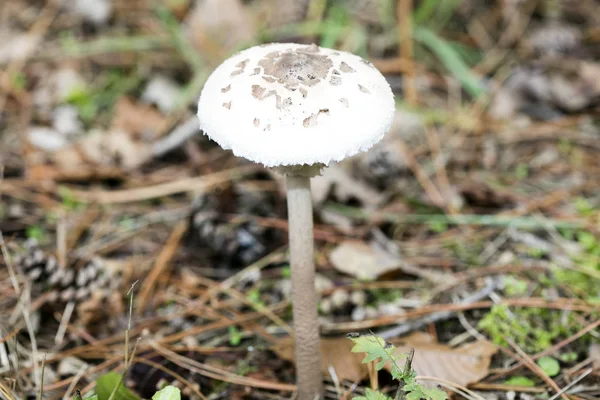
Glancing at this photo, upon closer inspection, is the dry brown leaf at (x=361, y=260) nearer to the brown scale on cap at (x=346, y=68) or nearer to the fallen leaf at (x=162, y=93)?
the brown scale on cap at (x=346, y=68)

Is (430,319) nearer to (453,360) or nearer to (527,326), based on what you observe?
(453,360)

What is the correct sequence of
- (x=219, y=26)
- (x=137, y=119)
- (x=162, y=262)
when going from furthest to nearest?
(x=219, y=26)
(x=137, y=119)
(x=162, y=262)

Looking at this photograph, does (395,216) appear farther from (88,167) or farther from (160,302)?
(88,167)

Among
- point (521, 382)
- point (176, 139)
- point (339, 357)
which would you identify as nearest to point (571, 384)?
point (521, 382)

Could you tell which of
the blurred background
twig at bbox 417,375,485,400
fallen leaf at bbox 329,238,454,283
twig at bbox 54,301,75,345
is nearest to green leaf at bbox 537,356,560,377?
the blurred background

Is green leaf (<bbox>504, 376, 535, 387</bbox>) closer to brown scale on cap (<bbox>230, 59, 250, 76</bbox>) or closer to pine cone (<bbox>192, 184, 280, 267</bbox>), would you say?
pine cone (<bbox>192, 184, 280, 267</bbox>)

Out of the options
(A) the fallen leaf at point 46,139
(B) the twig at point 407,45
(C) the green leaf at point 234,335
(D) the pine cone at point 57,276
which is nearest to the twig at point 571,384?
(C) the green leaf at point 234,335

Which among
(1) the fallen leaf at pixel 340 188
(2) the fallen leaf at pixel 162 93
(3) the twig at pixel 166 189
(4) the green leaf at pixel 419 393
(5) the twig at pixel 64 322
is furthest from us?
(2) the fallen leaf at pixel 162 93
